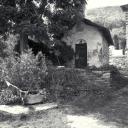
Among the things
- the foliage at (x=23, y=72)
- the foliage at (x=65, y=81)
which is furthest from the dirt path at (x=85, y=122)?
the foliage at (x=65, y=81)

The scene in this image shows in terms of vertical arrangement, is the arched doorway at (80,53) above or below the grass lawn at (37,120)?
above

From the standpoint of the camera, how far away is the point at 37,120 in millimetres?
9203

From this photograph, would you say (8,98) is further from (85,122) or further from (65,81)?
(85,122)

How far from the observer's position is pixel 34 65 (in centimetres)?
1298

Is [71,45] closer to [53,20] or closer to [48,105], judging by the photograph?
[53,20]

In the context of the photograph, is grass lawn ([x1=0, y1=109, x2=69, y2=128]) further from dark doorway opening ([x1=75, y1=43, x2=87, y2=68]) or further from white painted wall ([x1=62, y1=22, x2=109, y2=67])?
dark doorway opening ([x1=75, y1=43, x2=87, y2=68])

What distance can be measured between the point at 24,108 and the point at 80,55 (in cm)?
1018

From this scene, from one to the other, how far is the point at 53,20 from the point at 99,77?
16.8 ft

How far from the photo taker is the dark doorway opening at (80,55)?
20.5 m

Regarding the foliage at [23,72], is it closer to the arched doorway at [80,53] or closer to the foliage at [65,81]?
the foliage at [65,81]

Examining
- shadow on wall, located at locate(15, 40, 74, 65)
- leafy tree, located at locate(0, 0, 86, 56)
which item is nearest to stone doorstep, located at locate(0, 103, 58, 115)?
leafy tree, located at locate(0, 0, 86, 56)

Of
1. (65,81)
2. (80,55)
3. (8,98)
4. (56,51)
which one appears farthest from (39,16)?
(8,98)

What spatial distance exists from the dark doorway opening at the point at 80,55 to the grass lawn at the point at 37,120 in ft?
34.2

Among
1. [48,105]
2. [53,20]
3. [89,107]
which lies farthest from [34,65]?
[53,20]
